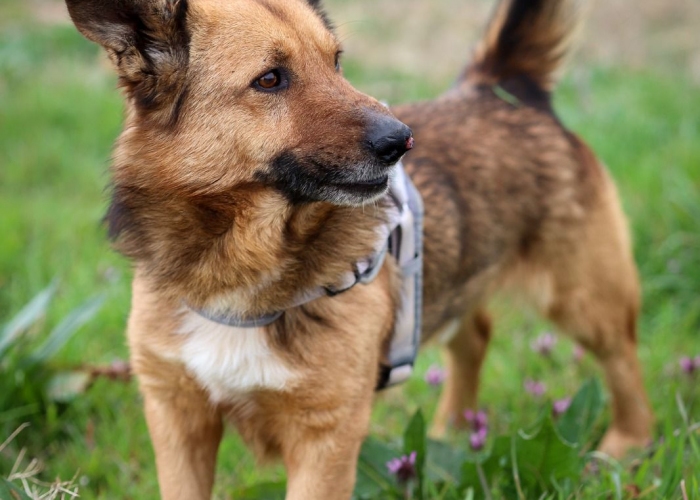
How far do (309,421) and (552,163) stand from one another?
6.48ft

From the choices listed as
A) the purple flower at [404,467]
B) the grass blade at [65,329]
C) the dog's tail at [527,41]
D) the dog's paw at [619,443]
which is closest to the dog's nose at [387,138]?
the purple flower at [404,467]

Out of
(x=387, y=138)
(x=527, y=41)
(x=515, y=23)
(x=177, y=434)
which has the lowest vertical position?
(x=177, y=434)

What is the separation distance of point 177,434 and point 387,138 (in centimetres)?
128

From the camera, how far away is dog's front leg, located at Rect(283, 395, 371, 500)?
270 cm

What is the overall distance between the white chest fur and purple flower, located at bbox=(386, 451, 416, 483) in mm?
634

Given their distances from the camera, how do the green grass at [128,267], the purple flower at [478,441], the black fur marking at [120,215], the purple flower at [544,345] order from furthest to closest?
the purple flower at [544,345]
the green grass at [128,267]
the purple flower at [478,441]
the black fur marking at [120,215]

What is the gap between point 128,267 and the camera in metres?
3.10

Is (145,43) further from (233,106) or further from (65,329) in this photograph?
(65,329)

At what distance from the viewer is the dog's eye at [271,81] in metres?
2.65

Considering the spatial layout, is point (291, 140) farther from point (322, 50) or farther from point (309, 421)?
point (309, 421)

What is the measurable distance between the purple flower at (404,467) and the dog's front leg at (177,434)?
0.69 metres

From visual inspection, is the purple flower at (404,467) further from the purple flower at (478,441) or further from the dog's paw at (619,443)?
the dog's paw at (619,443)

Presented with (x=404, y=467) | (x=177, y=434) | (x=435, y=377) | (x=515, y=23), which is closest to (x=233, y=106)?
(x=177, y=434)

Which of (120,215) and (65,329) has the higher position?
(120,215)
